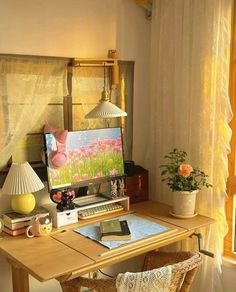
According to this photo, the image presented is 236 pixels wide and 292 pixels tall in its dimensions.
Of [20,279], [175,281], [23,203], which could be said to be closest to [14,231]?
[23,203]

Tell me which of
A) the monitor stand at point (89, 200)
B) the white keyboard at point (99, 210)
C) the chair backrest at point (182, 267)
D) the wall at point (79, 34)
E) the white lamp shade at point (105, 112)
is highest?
the wall at point (79, 34)

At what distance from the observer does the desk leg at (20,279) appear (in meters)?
2.04

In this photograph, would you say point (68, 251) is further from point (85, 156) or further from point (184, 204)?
point (184, 204)

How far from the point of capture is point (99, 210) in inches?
92.7

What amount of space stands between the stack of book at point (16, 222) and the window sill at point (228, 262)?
3.88 ft

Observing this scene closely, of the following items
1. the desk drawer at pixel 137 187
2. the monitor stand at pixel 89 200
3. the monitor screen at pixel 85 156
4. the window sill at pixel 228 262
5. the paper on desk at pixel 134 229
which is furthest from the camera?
the desk drawer at pixel 137 187

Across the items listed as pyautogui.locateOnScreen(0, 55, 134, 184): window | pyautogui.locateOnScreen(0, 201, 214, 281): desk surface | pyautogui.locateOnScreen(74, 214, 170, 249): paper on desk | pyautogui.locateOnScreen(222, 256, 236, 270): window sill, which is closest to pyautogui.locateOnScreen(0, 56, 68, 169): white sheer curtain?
pyautogui.locateOnScreen(0, 55, 134, 184): window

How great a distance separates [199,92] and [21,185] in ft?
3.88

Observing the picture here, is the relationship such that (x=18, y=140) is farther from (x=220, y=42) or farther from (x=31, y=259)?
(x=220, y=42)

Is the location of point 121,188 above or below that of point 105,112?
below

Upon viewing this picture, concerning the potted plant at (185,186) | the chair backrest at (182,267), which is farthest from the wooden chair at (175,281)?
the potted plant at (185,186)

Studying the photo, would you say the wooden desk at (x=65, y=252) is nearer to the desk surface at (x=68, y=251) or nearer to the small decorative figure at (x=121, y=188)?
the desk surface at (x=68, y=251)

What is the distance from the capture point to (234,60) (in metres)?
2.36

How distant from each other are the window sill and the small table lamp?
1.27 meters
